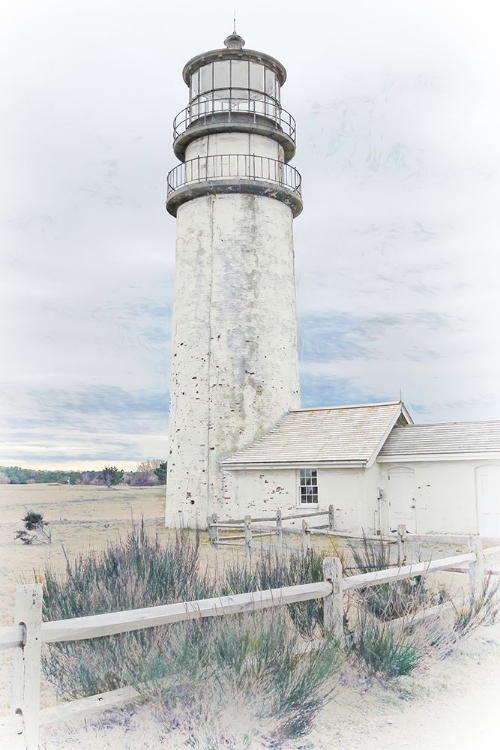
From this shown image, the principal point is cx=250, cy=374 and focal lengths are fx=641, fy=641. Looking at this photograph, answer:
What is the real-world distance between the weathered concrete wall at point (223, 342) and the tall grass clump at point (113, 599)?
1283 centimetres

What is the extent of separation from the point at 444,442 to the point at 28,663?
1560 centimetres

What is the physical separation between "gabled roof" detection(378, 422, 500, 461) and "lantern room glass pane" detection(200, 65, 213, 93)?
1376cm

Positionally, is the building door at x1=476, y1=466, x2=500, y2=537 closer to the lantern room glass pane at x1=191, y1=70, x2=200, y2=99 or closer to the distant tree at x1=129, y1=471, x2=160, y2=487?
the lantern room glass pane at x1=191, y1=70, x2=200, y2=99

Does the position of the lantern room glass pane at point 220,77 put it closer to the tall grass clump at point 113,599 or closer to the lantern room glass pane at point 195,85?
the lantern room glass pane at point 195,85

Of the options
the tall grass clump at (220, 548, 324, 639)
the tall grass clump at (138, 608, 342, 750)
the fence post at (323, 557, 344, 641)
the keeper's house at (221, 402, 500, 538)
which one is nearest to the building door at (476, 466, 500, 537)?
the keeper's house at (221, 402, 500, 538)

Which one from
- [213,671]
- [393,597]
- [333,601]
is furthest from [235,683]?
[393,597]

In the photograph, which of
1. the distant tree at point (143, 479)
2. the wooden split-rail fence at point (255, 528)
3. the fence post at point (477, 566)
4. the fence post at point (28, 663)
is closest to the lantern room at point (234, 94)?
the wooden split-rail fence at point (255, 528)

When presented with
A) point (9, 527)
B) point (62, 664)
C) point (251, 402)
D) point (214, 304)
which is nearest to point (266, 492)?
point (251, 402)

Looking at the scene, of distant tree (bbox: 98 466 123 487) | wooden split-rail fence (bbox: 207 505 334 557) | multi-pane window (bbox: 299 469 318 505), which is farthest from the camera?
distant tree (bbox: 98 466 123 487)

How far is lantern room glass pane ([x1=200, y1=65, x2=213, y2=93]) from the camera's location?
22.7 m

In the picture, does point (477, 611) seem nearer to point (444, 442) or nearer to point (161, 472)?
point (444, 442)

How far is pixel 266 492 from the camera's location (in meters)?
19.8

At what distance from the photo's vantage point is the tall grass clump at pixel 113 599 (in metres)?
5.41

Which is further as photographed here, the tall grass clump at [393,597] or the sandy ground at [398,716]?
the tall grass clump at [393,597]
